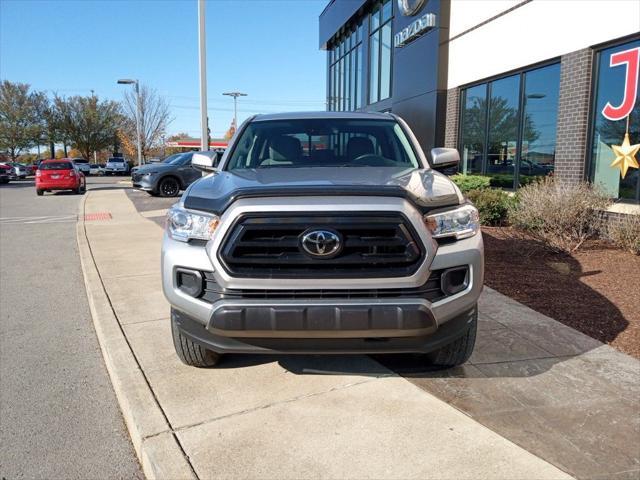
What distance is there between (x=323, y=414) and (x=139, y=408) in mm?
1100

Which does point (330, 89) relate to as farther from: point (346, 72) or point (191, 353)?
point (191, 353)

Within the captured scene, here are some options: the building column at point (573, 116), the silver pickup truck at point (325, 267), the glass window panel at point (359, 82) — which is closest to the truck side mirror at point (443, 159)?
the silver pickup truck at point (325, 267)

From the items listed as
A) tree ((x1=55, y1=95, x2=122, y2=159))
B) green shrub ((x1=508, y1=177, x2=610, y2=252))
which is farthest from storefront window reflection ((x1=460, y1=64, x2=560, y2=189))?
tree ((x1=55, y1=95, x2=122, y2=159))

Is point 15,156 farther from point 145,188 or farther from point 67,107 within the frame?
point 145,188

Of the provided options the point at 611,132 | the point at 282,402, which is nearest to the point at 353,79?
the point at 611,132

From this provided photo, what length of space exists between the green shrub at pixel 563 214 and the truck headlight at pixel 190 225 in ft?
18.9

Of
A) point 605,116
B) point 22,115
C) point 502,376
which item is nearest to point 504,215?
point 605,116

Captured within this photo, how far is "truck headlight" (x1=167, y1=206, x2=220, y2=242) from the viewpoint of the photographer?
2.91m

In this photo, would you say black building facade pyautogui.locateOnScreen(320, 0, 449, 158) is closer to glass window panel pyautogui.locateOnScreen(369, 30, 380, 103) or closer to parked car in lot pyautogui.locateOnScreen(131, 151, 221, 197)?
glass window panel pyautogui.locateOnScreen(369, 30, 380, 103)

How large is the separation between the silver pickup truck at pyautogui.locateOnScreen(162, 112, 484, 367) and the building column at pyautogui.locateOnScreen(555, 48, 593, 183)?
667 cm

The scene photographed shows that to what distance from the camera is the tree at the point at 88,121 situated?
60.9m

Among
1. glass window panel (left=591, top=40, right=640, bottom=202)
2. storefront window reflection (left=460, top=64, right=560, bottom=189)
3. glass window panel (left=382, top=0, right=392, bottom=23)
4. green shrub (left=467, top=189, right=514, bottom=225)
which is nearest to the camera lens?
glass window panel (left=591, top=40, right=640, bottom=202)

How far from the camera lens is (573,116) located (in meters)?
9.01

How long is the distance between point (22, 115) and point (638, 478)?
67.4m
